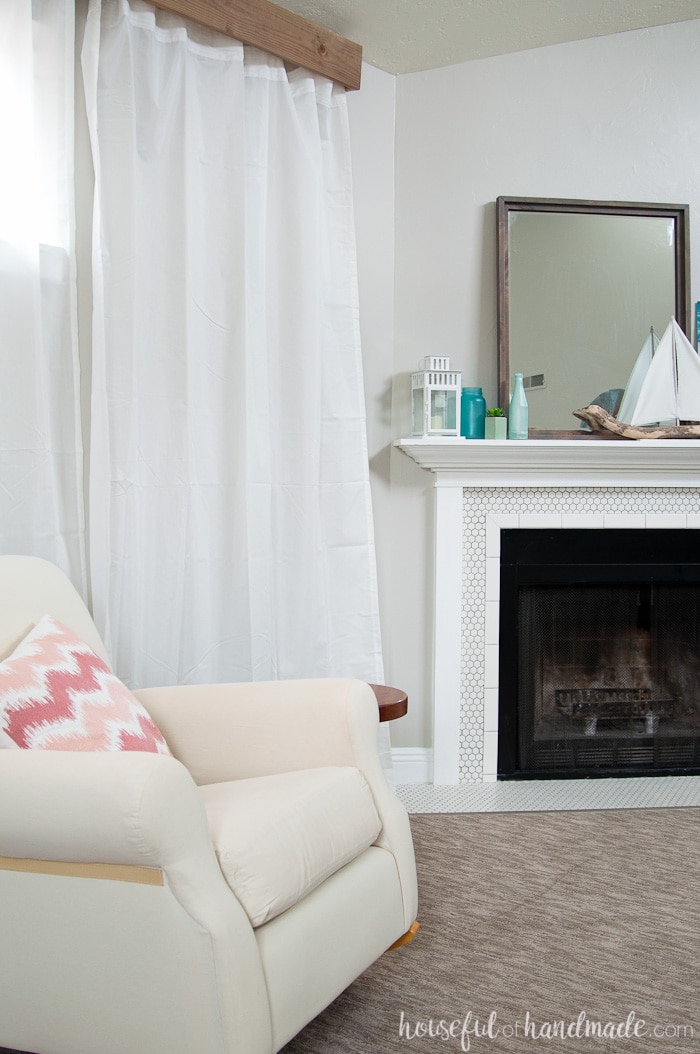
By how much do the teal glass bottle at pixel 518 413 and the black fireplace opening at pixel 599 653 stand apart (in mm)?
351

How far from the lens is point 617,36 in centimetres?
340

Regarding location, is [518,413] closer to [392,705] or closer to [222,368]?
[222,368]

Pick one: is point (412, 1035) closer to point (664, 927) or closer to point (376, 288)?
point (664, 927)

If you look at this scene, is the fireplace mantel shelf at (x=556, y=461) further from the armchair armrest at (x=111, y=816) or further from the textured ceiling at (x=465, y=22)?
the armchair armrest at (x=111, y=816)

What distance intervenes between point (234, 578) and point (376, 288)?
3.80ft

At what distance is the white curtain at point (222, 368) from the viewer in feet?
8.40

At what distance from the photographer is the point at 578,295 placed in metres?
3.34

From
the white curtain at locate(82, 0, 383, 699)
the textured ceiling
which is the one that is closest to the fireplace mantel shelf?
the white curtain at locate(82, 0, 383, 699)

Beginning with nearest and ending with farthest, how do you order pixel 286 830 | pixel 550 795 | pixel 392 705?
pixel 286 830
pixel 392 705
pixel 550 795

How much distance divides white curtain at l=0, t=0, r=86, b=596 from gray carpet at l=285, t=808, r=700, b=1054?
48.5 inches

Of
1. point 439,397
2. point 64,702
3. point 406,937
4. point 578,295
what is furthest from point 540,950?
point 578,295

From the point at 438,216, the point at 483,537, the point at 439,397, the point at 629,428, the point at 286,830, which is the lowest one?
the point at 286,830

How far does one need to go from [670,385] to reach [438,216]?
0.97 m

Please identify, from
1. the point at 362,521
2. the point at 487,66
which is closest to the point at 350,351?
the point at 362,521
